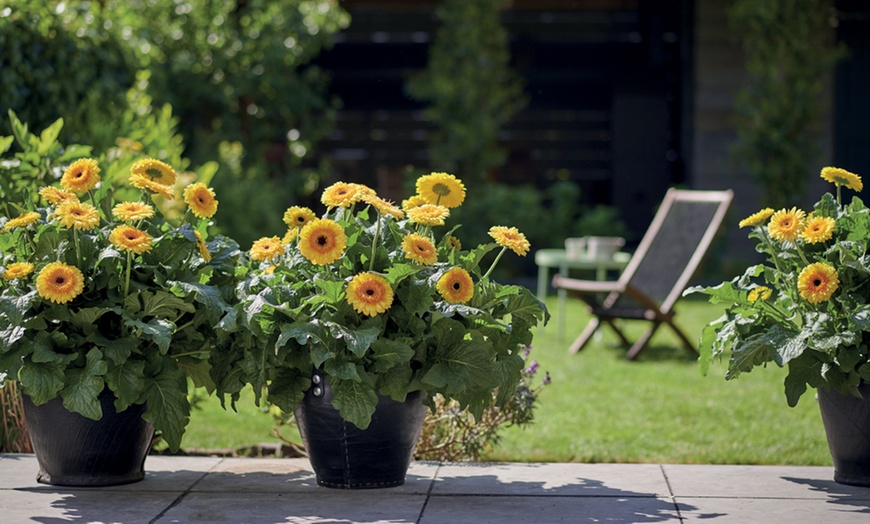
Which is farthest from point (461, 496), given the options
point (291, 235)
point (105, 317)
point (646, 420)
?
point (646, 420)

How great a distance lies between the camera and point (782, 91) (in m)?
11.4

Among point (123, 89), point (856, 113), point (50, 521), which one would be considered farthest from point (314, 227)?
point (856, 113)

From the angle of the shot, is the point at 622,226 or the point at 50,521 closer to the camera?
the point at 50,521

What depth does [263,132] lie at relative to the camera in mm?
11703

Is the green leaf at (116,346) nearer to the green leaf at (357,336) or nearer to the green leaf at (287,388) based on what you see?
the green leaf at (287,388)

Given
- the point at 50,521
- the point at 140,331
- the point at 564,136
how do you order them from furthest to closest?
the point at 564,136, the point at 140,331, the point at 50,521

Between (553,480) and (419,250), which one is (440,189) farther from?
(553,480)

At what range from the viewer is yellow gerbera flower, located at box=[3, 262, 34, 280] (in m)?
3.64

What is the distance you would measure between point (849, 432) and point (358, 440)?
1482mm

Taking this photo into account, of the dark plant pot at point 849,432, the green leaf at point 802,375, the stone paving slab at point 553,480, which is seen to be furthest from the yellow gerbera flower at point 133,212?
the dark plant pot at point 849,432

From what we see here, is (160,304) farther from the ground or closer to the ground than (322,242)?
closer to the ground

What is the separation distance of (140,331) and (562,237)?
8469mm

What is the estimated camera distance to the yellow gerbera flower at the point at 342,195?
12.3 feet

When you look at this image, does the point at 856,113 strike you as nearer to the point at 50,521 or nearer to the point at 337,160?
the point at 337,160
